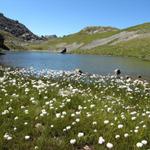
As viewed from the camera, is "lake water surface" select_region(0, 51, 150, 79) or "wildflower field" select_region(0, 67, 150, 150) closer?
"wildflower field" select_region(0, 67, 150, 150)

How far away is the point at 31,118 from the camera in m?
13.3

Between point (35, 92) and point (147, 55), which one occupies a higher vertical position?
point (35, 92)

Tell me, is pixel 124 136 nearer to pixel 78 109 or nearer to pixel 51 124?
pixel 51 124

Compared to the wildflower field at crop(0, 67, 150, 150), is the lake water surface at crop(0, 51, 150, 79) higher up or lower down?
lower down

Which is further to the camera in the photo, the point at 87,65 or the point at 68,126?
the point at 87,65

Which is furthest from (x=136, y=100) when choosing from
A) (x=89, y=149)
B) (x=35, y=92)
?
(x=89, y=149)

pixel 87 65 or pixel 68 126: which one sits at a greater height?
pixel 68 126

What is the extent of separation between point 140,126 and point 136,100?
874 cm

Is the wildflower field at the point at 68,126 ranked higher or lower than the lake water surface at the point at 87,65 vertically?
higher

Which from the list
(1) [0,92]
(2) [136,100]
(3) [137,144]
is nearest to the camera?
(3) [137,144]

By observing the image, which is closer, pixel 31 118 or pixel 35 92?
pixel 31 118

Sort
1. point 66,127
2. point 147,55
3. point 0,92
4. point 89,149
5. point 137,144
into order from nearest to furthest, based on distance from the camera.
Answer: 1. point 137,144
2. point 89,149
3. point 66,127
4. point 0,92
5. point 147,55

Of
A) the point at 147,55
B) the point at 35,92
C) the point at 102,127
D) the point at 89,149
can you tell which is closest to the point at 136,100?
the point at 35,92

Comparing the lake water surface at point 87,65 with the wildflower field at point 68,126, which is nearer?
the wildflower field at point 68,126
